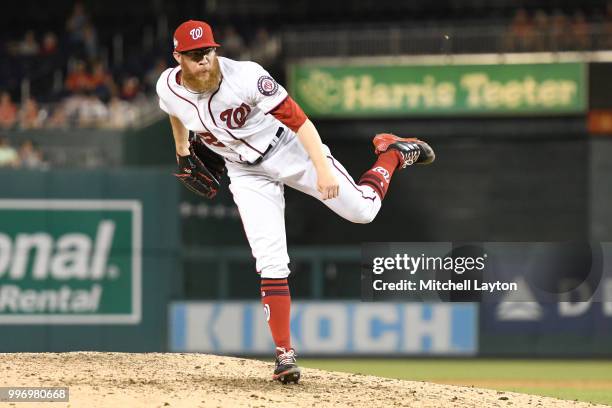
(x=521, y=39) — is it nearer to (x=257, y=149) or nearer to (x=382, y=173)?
(x=382, y=173)

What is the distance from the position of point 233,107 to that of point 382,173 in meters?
1.23

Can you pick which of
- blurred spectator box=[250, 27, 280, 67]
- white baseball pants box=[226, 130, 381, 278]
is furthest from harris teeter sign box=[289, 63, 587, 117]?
white baseball pants box=[226, 130, 381, 278]

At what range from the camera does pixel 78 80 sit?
1802 cm

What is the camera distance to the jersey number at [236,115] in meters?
6.33

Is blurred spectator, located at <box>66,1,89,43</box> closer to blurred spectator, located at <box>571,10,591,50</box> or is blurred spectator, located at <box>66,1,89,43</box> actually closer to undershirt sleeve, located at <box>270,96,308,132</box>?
blurred spectator, located at <box>571,10,591,50</box>

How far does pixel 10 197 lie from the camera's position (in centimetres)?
1177

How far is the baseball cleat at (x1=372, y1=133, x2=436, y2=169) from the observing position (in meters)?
7.45

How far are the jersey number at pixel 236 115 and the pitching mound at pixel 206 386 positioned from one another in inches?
54.9

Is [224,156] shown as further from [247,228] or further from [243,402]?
[243,402]

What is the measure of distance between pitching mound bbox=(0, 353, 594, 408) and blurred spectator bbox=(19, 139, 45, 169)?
687 centimetres

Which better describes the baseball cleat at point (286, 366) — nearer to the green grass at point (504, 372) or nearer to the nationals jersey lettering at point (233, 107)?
the nationals jersey lettering at point (233, 107)

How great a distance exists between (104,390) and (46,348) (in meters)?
5.82

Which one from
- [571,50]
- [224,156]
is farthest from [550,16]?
[224,156]

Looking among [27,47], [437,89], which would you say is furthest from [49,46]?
[437,89]
